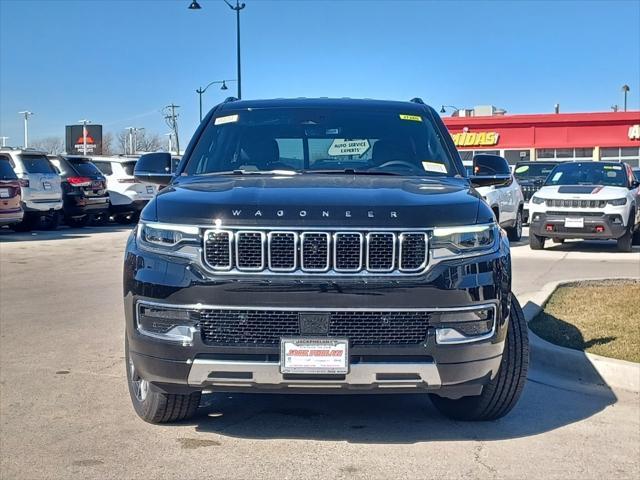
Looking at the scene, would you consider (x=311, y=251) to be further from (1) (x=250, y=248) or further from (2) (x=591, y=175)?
(2) (x=591, y=175)

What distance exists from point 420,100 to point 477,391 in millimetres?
2783

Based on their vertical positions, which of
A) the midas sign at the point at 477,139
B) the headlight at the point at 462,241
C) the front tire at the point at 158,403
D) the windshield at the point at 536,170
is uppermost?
the midas sign at the point at 477,139

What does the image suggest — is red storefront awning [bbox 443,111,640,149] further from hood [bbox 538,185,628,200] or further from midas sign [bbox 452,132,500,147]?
hood [bbox 538,185,628,200]

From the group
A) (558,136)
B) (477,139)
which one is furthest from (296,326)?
(477,139)

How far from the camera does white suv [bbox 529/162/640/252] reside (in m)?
14.5

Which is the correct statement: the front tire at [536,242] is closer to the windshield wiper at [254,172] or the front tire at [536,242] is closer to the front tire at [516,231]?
the front tire at [516,231]

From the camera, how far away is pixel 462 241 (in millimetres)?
4051

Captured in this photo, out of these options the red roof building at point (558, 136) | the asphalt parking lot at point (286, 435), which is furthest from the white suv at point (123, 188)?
the red roof building at point (558, 136)

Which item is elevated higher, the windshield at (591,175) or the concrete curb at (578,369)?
the windshield at (591,175)

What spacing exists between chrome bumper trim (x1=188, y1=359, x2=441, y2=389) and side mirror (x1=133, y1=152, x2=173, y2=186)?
1.90m

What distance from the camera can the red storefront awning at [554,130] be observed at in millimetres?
45281

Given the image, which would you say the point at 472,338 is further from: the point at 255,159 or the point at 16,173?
the point at 16,173

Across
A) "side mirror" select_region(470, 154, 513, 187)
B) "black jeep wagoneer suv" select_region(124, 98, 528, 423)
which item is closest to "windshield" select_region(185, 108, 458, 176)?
"side mirror" select_region(470, 154, 513, 187)

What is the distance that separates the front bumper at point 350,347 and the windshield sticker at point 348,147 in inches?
64.9
